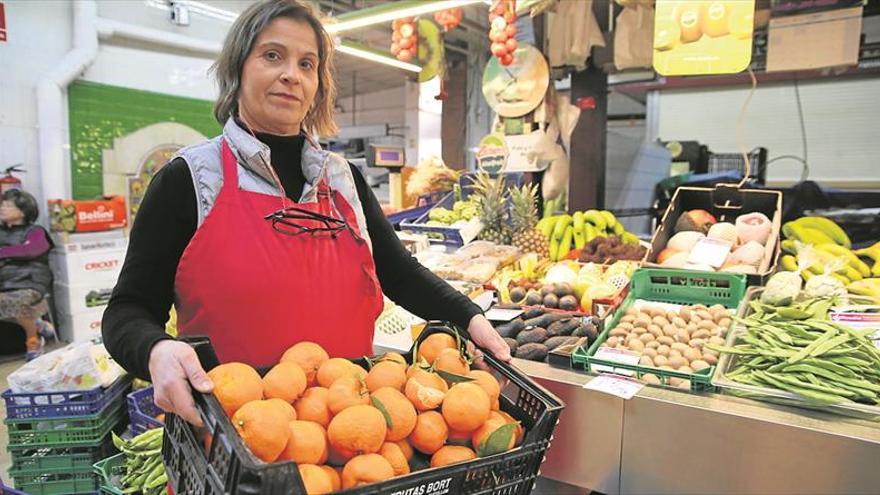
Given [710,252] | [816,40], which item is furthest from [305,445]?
[816,40]

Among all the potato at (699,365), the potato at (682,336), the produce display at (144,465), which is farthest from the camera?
the potato at (682,336)

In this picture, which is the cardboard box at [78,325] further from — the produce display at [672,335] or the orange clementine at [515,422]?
the orange clementine at [515,422]

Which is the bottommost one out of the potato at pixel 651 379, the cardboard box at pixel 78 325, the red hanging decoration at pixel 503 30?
the cardboard box at pixel 78 325

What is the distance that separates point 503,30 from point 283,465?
4.18 meters

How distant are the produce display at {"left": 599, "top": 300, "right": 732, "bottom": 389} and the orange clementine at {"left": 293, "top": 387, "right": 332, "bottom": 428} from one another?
4.41 ft

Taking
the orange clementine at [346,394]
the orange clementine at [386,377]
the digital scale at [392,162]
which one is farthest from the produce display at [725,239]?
the digital scale at [392,162]

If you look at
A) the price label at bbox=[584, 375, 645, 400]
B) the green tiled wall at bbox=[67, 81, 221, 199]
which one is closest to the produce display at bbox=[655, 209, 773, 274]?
the price label at bbox=[584, 375, 645, 400]

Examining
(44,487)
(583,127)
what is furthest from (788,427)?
(583,127)

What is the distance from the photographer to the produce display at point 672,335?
2.07m

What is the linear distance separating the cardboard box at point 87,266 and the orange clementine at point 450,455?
21.6ft

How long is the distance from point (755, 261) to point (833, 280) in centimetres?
44

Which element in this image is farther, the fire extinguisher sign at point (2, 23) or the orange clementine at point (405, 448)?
the fire extinguisher sign at point (2, 23)

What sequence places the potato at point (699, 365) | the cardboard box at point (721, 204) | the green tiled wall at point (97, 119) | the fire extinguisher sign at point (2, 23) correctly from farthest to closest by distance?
the green tiled wall at point (97, 119) < the fire extinguisher sign at point (2, 23) < the cardboard box at point (721, 204) < the potato at point (699, 365)

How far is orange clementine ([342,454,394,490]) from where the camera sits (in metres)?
0.93
